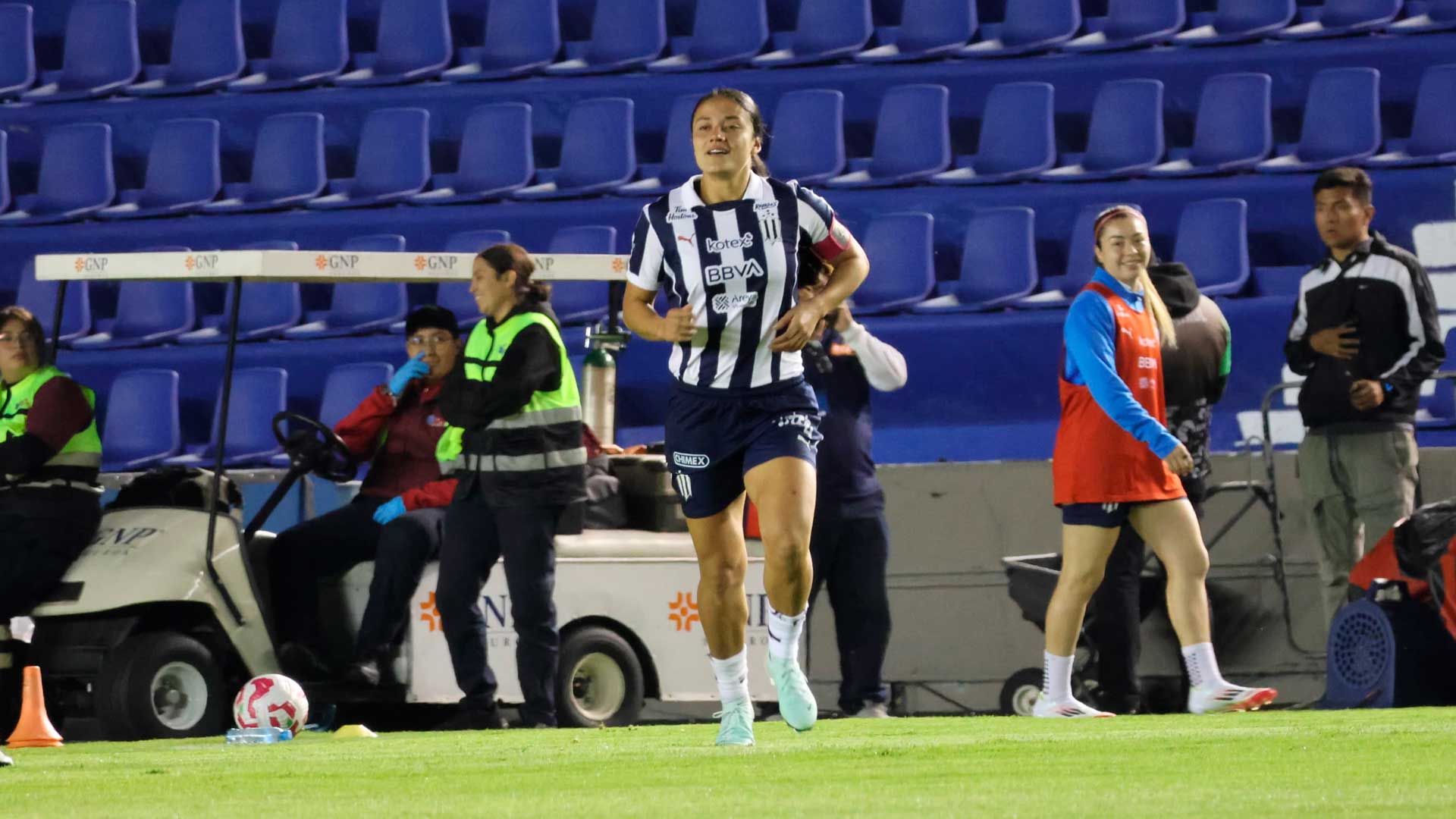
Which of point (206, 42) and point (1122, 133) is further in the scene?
point (206, 42)

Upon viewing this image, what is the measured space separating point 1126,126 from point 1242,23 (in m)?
1.02

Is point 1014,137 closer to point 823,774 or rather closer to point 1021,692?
point 1021,692

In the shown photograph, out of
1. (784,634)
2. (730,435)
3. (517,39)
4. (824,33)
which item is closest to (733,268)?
(730,435)

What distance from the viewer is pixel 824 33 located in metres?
13.8

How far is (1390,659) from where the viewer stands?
24.0 feet

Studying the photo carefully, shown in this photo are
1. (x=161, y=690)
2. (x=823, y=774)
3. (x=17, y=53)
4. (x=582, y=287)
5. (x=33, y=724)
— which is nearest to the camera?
(x=823, y=774)

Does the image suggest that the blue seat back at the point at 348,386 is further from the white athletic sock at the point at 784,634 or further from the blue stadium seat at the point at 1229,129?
the white athletic sock at the point at 784,634

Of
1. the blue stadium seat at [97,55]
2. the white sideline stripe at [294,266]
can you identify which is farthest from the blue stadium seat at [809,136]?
the blue stadium seat at [97,55]

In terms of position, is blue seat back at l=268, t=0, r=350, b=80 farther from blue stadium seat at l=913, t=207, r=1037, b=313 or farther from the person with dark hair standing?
the person with dark hair standing

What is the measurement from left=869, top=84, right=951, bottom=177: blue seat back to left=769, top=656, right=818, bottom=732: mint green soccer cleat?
26.2ft

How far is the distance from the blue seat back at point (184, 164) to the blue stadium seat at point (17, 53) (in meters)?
1.42

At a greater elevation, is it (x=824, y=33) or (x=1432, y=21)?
(x=824, y=33)

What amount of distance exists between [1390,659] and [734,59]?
7644 millimetres

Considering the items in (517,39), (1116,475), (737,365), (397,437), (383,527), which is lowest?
(383,527)
